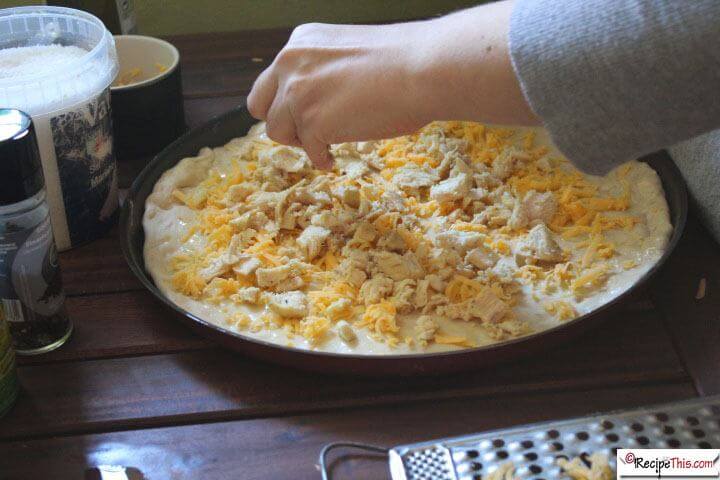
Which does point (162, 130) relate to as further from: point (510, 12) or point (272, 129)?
point (510, 12)

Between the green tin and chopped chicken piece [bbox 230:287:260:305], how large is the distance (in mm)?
258

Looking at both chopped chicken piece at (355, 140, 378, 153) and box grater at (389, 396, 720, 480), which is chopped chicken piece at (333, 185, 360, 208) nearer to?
chopped chicken piece at (355, 140, 378, 153)

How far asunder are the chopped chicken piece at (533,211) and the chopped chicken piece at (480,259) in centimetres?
9

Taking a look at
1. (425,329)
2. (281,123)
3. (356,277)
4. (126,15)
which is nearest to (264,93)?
(281,123)

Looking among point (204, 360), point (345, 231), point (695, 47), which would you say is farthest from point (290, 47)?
point (695, 47)

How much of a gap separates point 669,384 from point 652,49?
0.41 meters

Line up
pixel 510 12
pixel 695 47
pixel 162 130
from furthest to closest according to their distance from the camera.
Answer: pixel 162 130, pixel 510 12, pixel 695 47

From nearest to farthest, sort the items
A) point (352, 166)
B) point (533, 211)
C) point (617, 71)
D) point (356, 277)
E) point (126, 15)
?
1. point (617, 71)
2. point (356, 277)
3. point (533, 211)
4. point (352, 166)
5. point (126, 15)

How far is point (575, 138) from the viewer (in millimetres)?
755

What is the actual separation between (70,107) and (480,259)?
0.55 metres

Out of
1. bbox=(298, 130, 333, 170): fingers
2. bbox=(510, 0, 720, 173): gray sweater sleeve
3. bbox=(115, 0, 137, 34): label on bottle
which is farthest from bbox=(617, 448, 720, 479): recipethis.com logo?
bbox=(115, 0, 137, 34): label on bottle

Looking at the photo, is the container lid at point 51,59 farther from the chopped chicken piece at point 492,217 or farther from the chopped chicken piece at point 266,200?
the chopped chicken piece at point 492,217

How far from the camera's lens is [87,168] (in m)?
1.11

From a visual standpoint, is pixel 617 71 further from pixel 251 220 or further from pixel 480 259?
pixel 251 220
